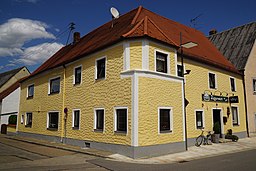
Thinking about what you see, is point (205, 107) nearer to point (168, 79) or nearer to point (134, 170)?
point (168, 79)

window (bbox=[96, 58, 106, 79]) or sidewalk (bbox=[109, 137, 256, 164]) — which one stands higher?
window (bbox=[96, 58, 106, 79])

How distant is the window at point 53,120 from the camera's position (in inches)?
717

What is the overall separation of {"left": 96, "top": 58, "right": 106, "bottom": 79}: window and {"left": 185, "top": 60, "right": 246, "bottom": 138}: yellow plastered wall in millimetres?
5955

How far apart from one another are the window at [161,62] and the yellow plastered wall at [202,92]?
3.17 metres

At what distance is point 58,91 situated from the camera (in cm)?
1867

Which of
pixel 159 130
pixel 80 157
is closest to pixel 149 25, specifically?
pixel 159 130

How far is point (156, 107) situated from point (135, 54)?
3.15 metres

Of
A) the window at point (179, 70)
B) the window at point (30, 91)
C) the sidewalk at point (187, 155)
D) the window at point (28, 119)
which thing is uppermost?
the window at point (179, 70)

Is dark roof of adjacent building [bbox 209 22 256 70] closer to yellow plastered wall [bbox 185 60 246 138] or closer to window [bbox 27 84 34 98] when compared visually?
yellow plastered wall [bbox 185 60 246 138]

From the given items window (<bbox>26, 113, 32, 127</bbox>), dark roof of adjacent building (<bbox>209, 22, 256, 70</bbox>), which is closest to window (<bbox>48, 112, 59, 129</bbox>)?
window (<bbox>26, 113, 32, 127</bbox>)

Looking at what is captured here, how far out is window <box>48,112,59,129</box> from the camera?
18219 millimetres

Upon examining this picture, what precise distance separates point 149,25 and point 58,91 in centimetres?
935

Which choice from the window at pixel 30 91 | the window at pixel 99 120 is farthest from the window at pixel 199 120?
the window at pixel 30 91

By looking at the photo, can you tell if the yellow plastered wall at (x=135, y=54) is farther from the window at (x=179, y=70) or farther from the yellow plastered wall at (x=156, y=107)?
the window at (x=179, y=70)
